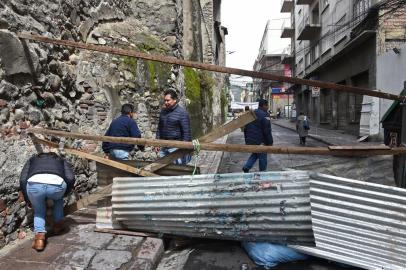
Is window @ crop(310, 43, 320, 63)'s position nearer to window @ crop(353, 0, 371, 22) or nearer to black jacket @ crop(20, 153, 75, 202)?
window @ crop(353, 0, 371, 22)

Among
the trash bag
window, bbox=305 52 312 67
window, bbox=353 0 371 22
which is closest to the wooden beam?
the trash bag

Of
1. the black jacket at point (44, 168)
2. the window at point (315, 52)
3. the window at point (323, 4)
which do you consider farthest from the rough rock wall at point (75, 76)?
the window at point (315, 52)

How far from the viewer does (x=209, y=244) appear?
4.80 meters

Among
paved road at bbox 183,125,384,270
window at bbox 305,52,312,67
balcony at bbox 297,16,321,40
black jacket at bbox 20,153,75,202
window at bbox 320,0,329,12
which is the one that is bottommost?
paved road at bbox 183,125,384,270

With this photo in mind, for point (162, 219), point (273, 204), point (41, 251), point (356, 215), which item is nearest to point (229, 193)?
point (273, 204)

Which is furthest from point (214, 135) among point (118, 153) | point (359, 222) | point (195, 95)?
point (195, 95)

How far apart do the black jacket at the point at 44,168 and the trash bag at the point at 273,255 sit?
1981mm

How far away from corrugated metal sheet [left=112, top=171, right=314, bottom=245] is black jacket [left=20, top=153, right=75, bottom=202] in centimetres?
48

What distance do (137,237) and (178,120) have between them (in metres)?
2.13

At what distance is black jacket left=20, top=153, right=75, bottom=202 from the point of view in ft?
13.9

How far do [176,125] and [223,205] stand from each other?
2471 mm

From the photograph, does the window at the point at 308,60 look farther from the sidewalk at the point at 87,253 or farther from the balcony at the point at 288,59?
the sidewalk at the point at 87,253

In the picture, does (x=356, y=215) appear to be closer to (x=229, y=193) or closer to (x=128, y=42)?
(x=229, y=193)

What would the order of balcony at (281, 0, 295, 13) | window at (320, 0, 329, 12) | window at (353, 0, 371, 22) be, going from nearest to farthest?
window at (353, 0, 371, 22), window at (320, 0, 329, 12), balcony at (281, 0, 295, 13)
